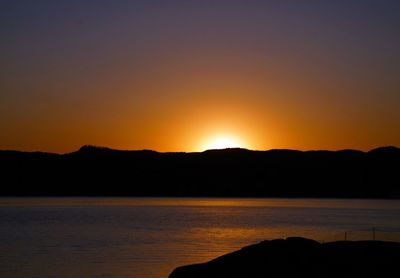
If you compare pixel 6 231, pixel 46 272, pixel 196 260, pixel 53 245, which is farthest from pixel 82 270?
pixel 6 231

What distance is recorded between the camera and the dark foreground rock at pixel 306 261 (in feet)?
54.1

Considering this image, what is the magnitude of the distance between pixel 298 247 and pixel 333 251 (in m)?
0.88

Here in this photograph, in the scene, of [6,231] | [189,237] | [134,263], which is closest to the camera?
[134,263]

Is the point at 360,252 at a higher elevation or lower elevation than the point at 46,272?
higher

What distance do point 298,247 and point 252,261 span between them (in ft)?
4.00

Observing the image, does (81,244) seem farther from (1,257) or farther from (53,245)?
(1,257)

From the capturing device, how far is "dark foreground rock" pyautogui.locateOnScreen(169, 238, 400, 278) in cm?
1648

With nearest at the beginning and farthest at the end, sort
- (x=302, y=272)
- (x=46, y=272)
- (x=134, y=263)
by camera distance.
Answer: (x=302, y=272), (x=46, y=272), (x=134, y=263)

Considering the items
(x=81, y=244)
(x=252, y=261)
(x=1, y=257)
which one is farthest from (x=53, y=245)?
(x=252, y=261)

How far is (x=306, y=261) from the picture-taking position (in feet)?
55.4

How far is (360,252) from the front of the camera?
17.5 meters

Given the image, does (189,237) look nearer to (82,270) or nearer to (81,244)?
(81,244)

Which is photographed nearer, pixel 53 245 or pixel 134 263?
pixel 134 263

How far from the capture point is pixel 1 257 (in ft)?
156
